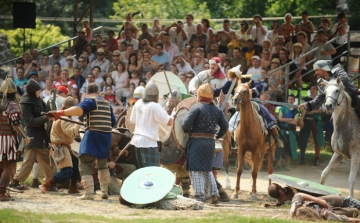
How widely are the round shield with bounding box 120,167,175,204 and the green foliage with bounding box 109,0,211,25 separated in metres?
25.1

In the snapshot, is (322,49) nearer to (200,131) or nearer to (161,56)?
(161,56)

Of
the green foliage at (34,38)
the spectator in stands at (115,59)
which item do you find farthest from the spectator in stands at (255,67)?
the green foliage at (34,38)

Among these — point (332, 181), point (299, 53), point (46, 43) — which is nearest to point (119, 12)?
point (46, 43)

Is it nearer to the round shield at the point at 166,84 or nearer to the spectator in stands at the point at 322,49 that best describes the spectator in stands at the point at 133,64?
the spectator in stands at the point at 322,49

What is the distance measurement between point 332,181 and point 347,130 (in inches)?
164

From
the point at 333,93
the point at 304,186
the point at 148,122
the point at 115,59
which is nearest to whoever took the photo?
the point at 304,186

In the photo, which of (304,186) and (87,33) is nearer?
(304,186)

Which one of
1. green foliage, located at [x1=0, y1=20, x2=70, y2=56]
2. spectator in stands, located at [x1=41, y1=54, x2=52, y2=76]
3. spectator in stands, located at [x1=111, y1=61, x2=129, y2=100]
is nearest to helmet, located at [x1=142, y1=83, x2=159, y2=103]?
spectator in stands, located at [x1=111, y1=61, x2=129, y2=100]

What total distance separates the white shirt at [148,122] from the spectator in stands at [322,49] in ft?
27.1

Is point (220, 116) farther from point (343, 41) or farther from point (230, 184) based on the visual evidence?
point (343, 41)

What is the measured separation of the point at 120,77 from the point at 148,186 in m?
9.18

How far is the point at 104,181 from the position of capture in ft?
46.3

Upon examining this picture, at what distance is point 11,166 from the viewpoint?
45.4ft

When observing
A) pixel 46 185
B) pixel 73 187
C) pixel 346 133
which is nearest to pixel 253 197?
pixel 346 133
